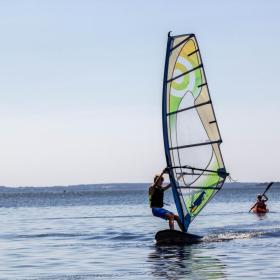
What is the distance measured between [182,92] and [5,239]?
874cm

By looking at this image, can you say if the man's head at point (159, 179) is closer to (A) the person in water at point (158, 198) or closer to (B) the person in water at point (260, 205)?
(A) the person in water at point (158, 198)

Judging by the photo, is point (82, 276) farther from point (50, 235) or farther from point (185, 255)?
point (50, 235)

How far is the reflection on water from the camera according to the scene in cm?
1494

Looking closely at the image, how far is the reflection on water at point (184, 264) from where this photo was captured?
49.0ft

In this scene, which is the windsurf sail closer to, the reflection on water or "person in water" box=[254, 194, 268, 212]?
the reflection on water

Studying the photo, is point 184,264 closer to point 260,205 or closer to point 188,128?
point 188,128

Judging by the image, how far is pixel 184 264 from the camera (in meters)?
16.6

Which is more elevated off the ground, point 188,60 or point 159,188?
point 188,60

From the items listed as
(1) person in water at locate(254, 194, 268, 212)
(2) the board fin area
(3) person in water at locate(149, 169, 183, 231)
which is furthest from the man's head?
(1) person in water at locate(254, 194, 268, 212)

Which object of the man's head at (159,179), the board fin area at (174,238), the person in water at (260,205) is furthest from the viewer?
the person in water at (260,205)

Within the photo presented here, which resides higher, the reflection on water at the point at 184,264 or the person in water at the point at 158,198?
the person in water at the point at 158,198

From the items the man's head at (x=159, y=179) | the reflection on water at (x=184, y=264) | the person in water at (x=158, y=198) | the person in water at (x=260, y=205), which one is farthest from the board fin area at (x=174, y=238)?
the person in water at (x=260, y=205)

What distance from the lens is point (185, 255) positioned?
18.2 metres

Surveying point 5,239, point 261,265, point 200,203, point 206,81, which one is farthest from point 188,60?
point 5,239
